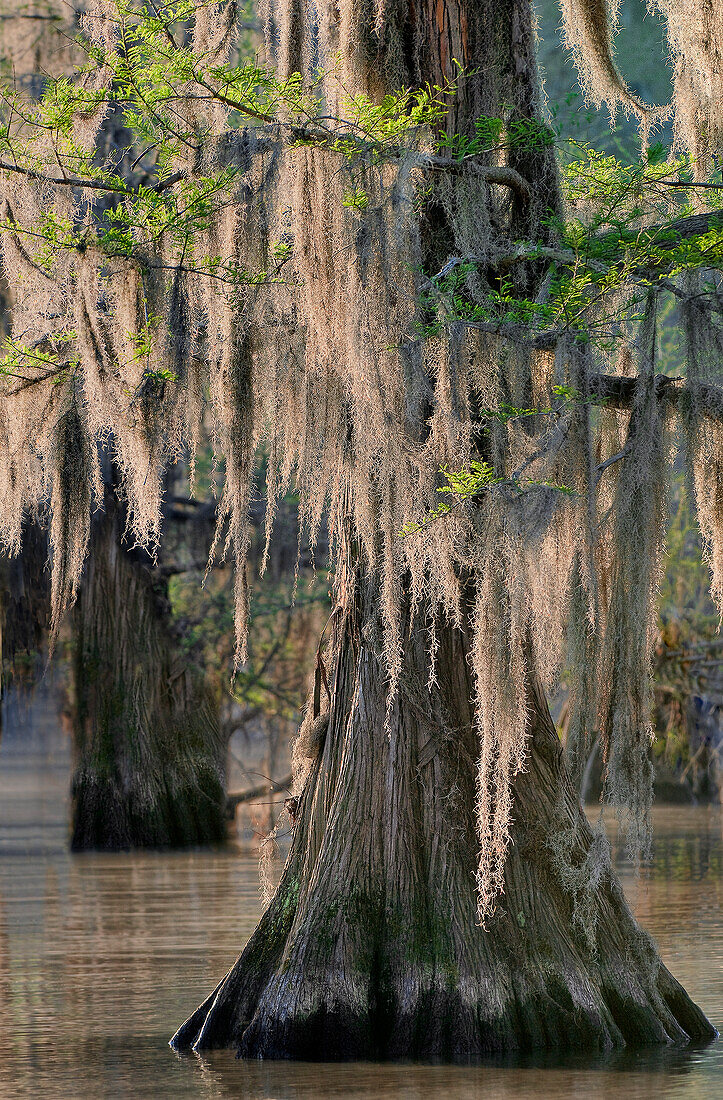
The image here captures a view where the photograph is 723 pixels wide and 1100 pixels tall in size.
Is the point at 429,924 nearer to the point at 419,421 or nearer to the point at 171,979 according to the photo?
the point at 419,421

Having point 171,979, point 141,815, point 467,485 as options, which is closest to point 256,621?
point 141,815

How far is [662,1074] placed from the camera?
319 inches

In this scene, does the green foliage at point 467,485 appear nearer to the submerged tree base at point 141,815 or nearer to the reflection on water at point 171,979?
the reflection on water at point 171,979

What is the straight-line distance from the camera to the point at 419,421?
813 centimetres

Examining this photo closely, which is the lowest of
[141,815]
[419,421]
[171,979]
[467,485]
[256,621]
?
[171,979]

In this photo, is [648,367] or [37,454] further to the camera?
[37,454]

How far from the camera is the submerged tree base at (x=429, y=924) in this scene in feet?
27.0

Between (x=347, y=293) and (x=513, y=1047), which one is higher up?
(x=347, y=293)

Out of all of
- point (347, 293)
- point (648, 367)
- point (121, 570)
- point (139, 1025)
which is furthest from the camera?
point (121, 570)

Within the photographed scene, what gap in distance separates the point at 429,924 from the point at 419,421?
7.94 feet

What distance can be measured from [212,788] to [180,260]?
14.5 m

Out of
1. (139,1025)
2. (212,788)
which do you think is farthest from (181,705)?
(139,1025)

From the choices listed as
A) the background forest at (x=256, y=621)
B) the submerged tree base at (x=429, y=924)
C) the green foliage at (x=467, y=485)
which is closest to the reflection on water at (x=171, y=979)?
the submerged tree base at (x=429, y=924)

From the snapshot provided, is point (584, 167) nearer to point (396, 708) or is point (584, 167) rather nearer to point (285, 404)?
point (285, 404)
